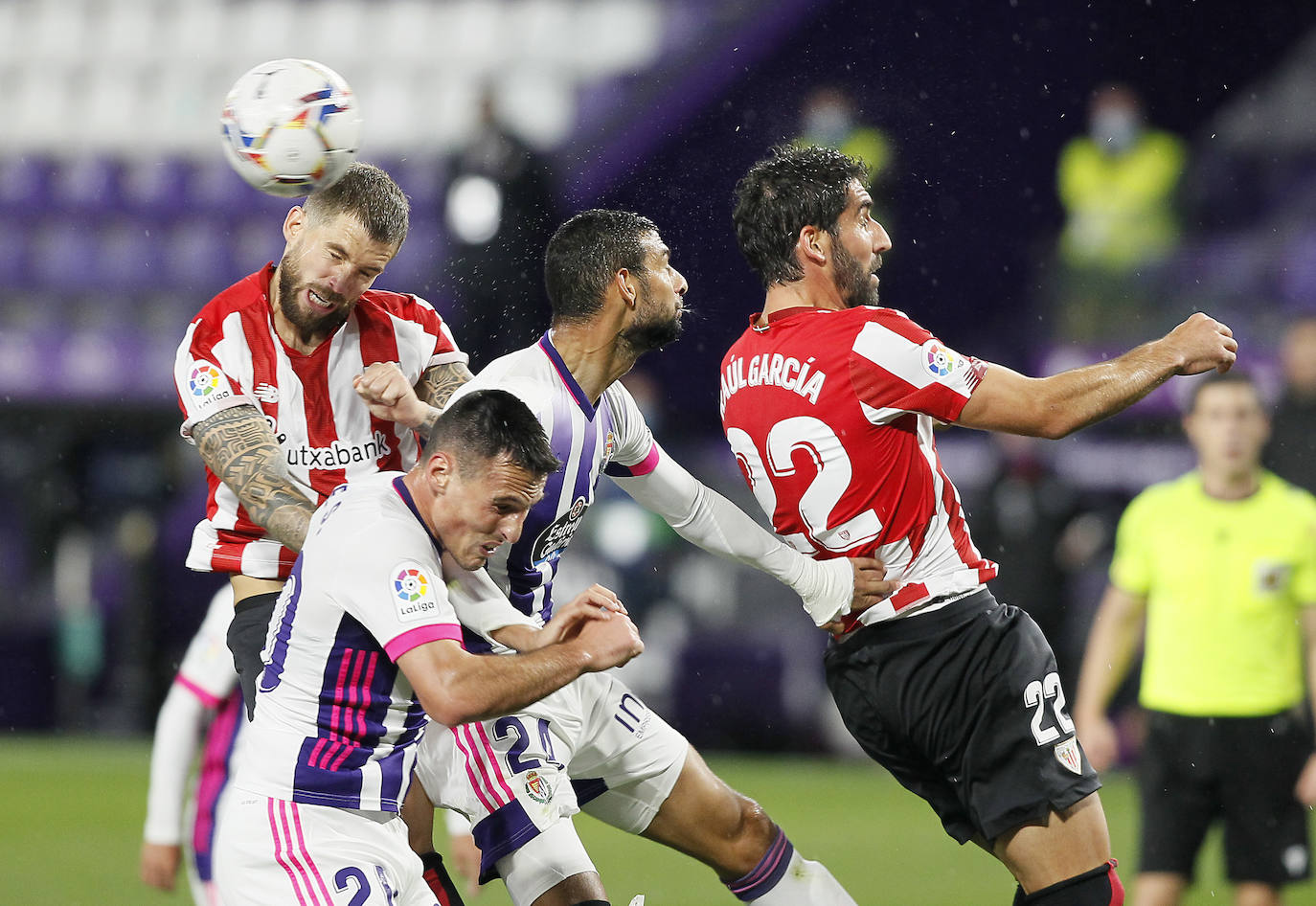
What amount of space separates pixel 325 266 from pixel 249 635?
38.0 inches

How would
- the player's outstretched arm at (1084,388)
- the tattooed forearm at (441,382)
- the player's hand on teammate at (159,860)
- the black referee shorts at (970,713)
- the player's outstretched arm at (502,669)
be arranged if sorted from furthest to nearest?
the player's hand on teammate at (159,860) → the tattooed forearm at (441,382) → the black referee shorts at (970,713) → the player's outstretched arm at (1084,388) → the player's outstretched arm at (502,669)

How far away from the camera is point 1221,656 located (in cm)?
530

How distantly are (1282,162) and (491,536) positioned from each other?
11900 millimetres

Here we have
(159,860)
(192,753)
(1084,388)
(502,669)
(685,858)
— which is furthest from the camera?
(685,858)

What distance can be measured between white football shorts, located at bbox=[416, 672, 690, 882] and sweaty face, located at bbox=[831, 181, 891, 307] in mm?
1200

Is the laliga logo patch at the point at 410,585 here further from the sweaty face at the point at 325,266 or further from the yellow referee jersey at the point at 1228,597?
the yellow referee jersey at the point at 1228,597

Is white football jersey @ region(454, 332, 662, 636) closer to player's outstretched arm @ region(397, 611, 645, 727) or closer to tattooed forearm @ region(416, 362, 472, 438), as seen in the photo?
tattooed forearm @ region(416, 362, 472, 438)

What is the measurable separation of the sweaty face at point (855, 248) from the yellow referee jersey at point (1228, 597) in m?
1.91

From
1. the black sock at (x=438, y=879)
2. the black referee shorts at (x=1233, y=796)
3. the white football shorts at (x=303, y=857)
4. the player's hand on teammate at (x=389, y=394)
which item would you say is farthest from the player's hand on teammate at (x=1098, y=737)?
the white football shorts at (x=303, y=857)

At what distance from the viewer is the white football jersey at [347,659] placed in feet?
10.9

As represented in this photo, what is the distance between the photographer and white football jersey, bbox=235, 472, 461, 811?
3311 millimetres

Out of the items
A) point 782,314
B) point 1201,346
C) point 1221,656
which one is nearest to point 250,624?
point 782,314

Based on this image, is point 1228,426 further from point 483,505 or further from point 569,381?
point 483,505

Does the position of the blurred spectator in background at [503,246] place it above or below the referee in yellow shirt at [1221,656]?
above
